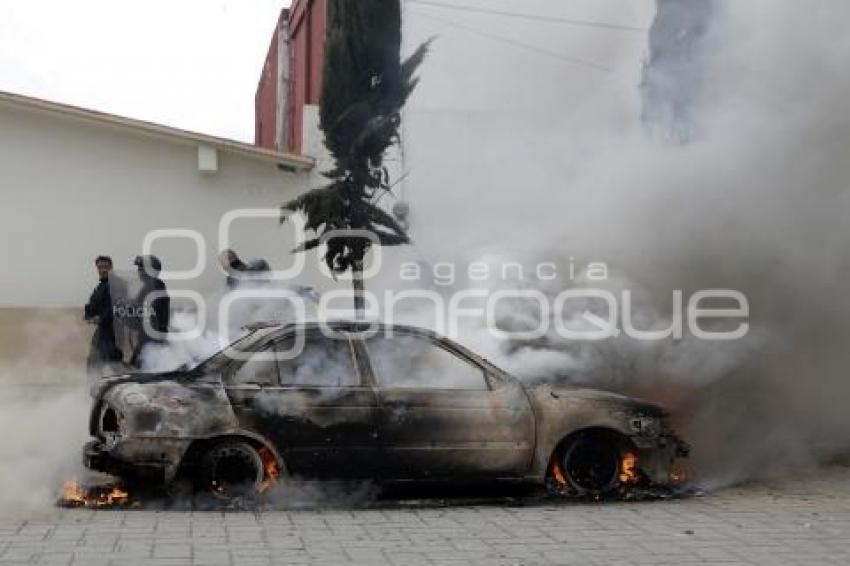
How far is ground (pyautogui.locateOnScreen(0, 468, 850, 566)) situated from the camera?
5.19 meters

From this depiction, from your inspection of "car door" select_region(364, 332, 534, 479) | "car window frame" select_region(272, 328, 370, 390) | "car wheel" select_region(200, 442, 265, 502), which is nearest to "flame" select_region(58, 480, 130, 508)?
"car wheel" select_region(200, 442, 265, 502)

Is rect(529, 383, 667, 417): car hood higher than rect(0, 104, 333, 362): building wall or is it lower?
lower

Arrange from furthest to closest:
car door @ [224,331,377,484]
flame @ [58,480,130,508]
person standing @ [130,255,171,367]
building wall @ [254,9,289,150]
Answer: building wall @ [254,9,289,150]
person standing @ [130,255,171,367]
car door @ [224,331,377,484]
flame @ [58,480,130,508]

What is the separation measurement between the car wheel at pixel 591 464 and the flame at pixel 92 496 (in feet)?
9.44

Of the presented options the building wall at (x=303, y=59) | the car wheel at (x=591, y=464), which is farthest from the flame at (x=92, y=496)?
the building wall at (x=303, y=59)

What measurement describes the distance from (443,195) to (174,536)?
8232 mm

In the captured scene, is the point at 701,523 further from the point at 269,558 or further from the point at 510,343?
the point at 269,558

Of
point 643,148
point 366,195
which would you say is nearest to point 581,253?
point 643,148

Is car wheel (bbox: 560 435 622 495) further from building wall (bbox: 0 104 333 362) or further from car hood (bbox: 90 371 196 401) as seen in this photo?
building wall (bbox: 0 104 333 362)

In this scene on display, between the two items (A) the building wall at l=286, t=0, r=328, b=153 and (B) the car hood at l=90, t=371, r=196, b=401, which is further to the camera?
(A) the building wall at l=286, t=0, r=328, b=153

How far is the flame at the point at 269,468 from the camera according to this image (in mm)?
6457

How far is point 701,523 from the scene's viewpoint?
6164mm

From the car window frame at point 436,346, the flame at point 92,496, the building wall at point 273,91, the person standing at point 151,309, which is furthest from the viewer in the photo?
the building wall at point 273,91

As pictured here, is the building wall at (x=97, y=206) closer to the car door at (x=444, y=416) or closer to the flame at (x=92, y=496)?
the car door at (x=444, y=416)
